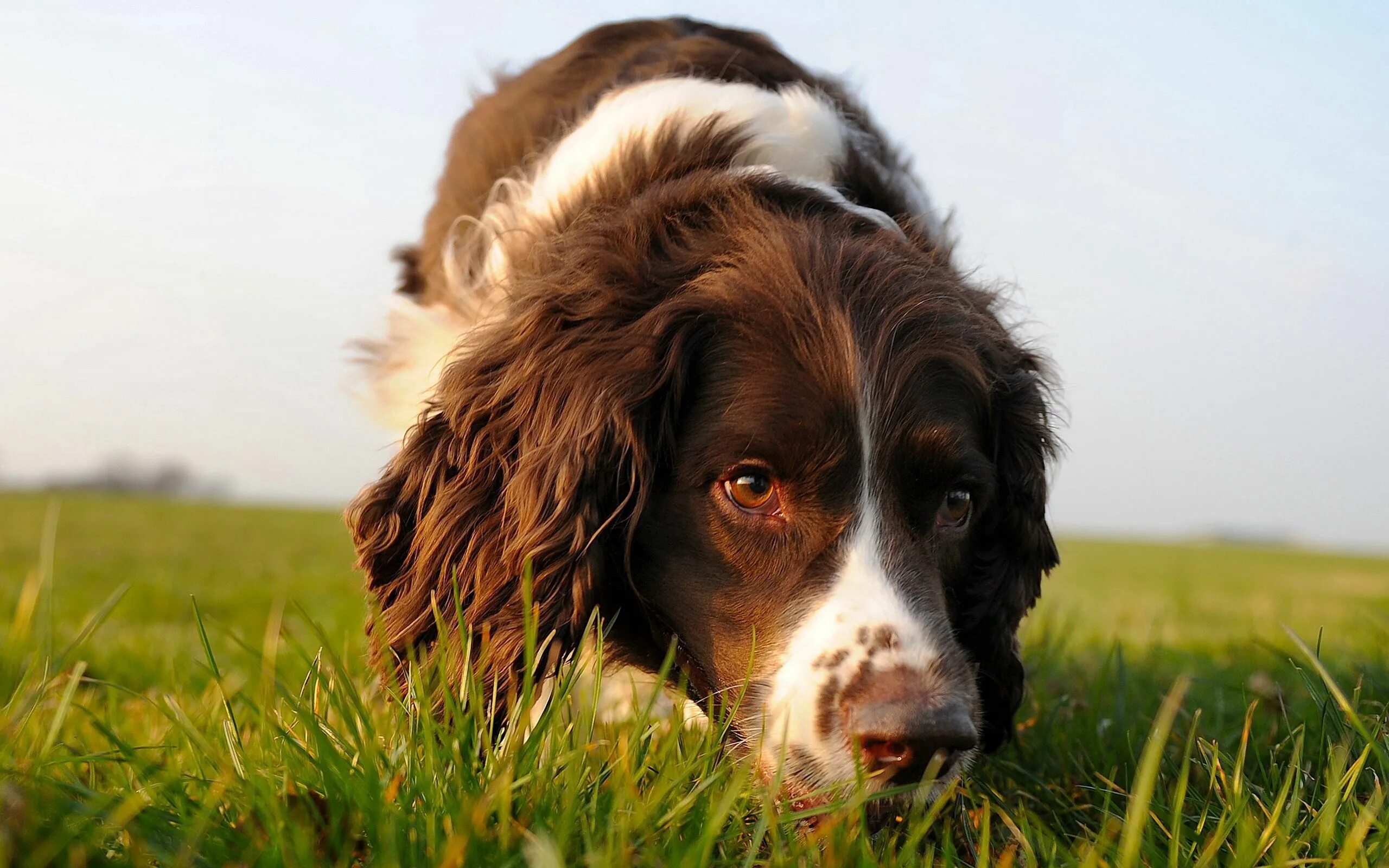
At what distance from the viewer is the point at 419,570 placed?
10.3 ft

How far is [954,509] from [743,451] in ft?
1.96

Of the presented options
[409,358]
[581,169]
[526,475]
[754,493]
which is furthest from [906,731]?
[409,358]

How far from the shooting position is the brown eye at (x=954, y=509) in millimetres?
2957

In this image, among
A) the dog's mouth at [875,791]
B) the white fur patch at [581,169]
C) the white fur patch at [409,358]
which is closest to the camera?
the dog's mouth at [875,791]

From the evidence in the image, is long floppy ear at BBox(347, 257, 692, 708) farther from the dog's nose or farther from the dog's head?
the dog's nose

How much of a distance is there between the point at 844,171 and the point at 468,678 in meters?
2.13

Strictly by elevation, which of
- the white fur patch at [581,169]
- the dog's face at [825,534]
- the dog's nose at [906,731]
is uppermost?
the white fur patch at [581,169]

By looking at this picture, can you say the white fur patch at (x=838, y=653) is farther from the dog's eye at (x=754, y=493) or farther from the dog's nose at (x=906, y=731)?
the dog's eye at (x=754, y=493)

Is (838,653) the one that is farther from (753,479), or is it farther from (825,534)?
(753,479)

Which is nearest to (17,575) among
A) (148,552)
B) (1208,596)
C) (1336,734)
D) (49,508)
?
(148,552)

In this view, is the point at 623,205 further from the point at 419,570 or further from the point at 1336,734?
the point at 1336,734

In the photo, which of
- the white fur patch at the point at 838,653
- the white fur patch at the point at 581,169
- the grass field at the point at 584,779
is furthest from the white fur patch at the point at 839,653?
the white fur patch at the point at 581,169

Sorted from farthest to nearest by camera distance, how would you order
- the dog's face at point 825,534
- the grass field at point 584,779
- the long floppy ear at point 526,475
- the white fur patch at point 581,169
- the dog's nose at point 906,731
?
the white fur patch at point 581,169, the long floppy ear at point 526,475, the dog's face at point 825,534, the dog's nose at point 906,731, the grass field at point 584,779

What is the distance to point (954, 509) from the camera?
300 cm
